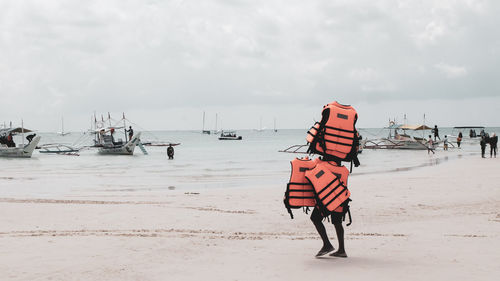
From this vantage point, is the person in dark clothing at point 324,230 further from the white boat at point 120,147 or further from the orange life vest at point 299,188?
the white boat at point 120,147

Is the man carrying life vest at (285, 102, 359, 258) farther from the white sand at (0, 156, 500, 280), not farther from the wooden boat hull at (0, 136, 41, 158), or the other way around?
the wooden boat hull at (0, 136, 41, 158)

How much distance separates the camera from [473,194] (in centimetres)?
1551

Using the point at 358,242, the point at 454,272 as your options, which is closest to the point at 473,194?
the point at 358,242

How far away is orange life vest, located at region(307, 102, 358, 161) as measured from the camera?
623cm

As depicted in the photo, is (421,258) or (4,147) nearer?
(421,258)

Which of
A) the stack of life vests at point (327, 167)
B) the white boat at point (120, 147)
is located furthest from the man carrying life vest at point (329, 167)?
the white boat at point (120, 147)

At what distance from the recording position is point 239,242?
8102mm

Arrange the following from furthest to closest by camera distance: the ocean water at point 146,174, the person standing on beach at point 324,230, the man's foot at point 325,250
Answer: the ocean water at point 146,174, the man's foot at point 325,250, the person standing on beach at point 324,230

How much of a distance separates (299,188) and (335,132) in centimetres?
82

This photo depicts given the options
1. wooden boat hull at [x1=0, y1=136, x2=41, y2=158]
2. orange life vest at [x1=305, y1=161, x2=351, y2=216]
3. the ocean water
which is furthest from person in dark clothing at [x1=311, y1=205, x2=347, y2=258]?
wooden boat hull at [x1=0, y1=136, x2=41, y2=158]

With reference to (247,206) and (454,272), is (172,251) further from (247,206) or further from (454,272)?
(247,206)

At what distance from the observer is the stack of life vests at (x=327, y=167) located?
6152mm

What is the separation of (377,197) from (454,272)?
9071 mm

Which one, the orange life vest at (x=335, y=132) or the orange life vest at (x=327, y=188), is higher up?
the orange life vest at (x=335, y=132)
